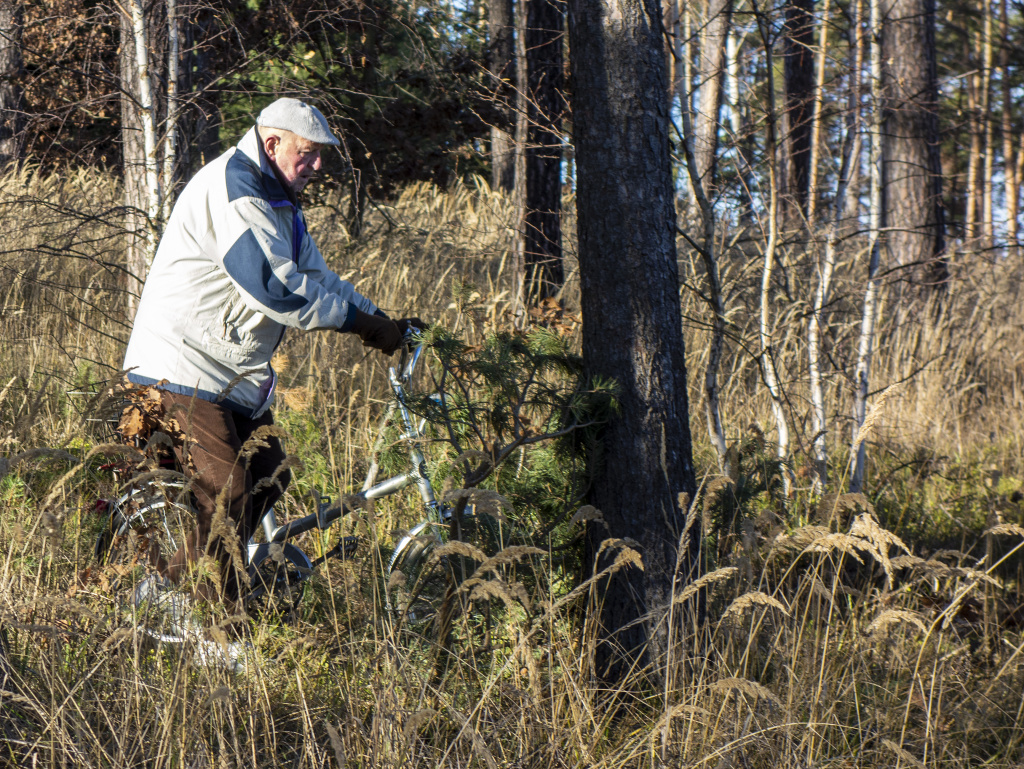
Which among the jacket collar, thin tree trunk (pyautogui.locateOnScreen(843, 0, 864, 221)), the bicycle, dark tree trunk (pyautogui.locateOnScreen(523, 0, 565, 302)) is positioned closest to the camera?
the bicycle

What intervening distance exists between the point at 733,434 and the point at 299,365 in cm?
268

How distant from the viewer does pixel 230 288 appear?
332 cm

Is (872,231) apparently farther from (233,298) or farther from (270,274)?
(233,298)

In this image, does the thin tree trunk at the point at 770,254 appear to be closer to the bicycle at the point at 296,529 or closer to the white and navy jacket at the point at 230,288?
the bicycle at the point at 296,529

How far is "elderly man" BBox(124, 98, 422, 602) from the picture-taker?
3.15m

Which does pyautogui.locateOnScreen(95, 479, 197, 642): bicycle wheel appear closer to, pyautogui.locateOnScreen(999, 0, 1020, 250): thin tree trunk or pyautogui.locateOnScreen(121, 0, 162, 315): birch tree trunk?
pyautogui.locateOnScreen(121, 0, 162, 315): birch tree trunk

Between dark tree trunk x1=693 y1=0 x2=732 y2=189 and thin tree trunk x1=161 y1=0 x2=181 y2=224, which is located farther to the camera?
thin tree trunk x1=161 y1=0 x2=181 y2=224

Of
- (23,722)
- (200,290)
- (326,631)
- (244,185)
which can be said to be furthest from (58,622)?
(244,185)

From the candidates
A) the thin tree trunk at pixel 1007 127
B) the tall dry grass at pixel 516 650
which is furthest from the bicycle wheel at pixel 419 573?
the thin tree trunk at pixel 1007 127

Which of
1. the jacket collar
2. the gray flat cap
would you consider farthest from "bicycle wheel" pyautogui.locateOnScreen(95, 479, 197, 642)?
the gray flat cap

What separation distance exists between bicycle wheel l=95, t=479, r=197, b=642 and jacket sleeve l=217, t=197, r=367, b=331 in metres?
0.67

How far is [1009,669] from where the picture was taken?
→ 3357 millimetres

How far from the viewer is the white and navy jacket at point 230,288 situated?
10.3 ft

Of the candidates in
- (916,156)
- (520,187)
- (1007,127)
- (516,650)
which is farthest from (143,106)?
(1007,127)
